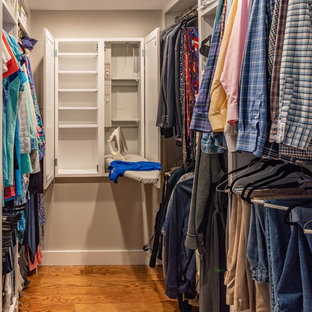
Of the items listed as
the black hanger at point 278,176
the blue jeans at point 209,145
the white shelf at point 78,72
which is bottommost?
the black hanger at point 278,176

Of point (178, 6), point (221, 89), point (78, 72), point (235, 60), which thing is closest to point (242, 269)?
point (221, 89)

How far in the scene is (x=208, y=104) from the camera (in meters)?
1.79

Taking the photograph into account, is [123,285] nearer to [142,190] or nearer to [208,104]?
[142,190]

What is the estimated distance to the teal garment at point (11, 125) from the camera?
6.86ft

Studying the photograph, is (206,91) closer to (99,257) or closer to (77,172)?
(77,172)

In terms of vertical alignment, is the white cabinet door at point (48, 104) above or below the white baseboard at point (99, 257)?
above

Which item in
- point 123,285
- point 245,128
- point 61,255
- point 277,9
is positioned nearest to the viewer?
point 277,9

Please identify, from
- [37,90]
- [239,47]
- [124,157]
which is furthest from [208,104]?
[37,90]

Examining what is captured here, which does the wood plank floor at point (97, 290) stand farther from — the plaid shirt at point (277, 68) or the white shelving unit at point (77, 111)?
the plaid shirt at point (277, 68)

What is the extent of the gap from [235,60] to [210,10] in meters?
0.94

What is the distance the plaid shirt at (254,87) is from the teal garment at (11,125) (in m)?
1.18

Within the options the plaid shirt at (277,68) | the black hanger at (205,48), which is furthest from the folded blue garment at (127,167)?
the plaid shirt at (277,68)

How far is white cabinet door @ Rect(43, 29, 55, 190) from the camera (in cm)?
349

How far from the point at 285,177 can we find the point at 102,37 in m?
2.74
